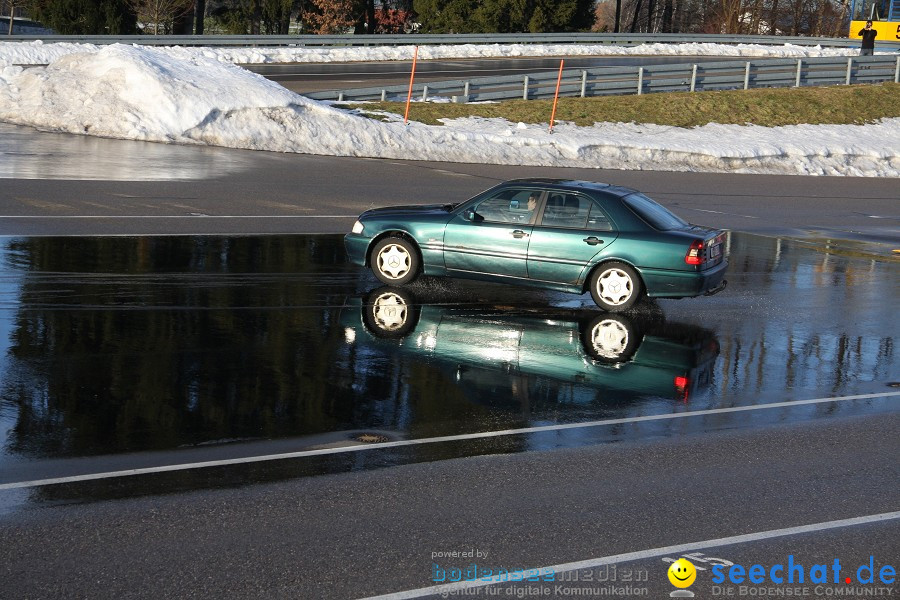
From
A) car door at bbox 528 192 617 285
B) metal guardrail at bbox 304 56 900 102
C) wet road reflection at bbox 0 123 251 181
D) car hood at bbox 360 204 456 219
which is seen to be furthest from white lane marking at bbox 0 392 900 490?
metal guardrail at bbox 304 56 900 102

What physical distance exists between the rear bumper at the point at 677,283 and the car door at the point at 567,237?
0.64 metres

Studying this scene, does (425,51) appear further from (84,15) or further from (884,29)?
(884,29)

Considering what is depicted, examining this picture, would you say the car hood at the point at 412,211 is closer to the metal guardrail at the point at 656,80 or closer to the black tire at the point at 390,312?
the black tire at the point at 390,312

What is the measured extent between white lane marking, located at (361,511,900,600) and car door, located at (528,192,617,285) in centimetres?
611

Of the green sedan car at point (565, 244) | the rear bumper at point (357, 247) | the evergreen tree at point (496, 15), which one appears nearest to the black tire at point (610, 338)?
the green sedan car at point (565, 244)

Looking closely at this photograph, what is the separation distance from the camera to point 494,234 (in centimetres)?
1280

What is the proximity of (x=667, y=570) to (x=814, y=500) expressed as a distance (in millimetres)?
1631

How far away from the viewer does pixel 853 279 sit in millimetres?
15227

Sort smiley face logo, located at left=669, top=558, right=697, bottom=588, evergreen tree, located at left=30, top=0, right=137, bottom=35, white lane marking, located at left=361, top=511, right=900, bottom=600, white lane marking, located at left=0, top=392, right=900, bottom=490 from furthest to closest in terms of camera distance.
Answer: evergreen tree, located at left=30, top=0, right=137, bottom=35 → white lane marking, located at left=0, top=392, right=900, bottom=490 → smiley face logo, located at left=669, top=558, right=697, bottom=588 → white lane marking, located at left=361, top=511, right=900, bottom=600

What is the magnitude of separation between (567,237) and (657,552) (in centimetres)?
686

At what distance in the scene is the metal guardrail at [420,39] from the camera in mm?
42875

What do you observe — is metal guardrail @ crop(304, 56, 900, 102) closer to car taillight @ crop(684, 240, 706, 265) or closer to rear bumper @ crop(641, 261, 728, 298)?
rear bumper @ crop(641, 261, 728, 298)

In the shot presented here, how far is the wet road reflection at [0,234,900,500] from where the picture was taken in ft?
25.5

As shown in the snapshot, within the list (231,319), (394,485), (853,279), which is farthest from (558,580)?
(853,279)
